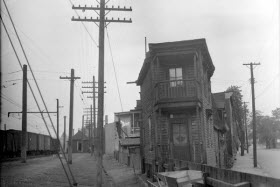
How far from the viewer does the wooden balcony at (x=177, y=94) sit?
17891 millimetres

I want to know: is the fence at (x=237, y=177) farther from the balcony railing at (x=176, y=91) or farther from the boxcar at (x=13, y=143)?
the boxcar at (x=13, y=143)

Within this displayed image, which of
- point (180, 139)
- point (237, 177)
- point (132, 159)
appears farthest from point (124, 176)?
point (237, 177)

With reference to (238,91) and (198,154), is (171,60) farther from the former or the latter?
A: (238,91)

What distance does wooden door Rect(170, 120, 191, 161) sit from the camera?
63.0ft

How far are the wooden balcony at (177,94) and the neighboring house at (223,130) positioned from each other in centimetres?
795

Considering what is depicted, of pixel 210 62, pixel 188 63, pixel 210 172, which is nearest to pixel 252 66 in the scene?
pixel 210 62

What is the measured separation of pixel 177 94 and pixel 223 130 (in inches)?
537

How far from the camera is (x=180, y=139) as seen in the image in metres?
19.6

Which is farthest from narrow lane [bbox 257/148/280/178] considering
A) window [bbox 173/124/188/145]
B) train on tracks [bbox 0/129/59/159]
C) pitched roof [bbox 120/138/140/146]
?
train on tracks [bbox 0/129/59/159]

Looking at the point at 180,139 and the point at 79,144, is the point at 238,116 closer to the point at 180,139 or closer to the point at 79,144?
the point at 180,139

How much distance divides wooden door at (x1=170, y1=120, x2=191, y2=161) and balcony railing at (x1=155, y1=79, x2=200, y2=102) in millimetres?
1856

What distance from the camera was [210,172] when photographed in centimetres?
888

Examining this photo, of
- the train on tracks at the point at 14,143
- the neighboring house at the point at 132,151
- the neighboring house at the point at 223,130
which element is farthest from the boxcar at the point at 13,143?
the neighboring house at the point at 223,130

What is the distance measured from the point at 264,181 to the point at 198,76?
43.4 feet
